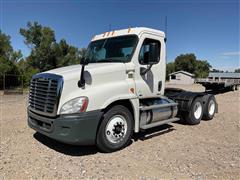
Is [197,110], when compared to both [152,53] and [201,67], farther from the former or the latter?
[201,67]

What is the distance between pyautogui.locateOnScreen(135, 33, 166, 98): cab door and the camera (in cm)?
517

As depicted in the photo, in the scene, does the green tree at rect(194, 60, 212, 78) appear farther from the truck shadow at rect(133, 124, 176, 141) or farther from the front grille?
the front grille

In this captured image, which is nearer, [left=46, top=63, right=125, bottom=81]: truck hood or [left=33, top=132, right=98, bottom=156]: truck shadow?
[left=46, top=63, right=125, bottom=81]: truck hood

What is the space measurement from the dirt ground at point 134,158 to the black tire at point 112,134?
15 centimetres

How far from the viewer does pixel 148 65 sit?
17.5 ft

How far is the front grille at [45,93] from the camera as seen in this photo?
4055 mm

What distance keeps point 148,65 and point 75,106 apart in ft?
7.53

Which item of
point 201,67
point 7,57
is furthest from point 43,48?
point 201,67

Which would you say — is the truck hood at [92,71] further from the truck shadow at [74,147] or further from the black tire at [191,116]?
the black tire at [191,116]

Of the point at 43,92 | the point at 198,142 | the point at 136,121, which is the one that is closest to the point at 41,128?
the point at 43,92

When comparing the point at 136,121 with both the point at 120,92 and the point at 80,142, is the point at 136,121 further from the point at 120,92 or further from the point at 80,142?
the point at 80,142

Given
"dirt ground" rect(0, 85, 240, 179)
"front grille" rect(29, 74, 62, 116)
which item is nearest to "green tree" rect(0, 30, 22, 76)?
"dirt ground" rect(0, 85, 240, 179)

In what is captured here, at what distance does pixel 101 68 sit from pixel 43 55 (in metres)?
30.0

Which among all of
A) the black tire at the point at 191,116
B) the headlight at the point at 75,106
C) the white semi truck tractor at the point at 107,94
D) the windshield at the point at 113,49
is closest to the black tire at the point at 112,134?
the white semi truck tractor at the point at 107,94
